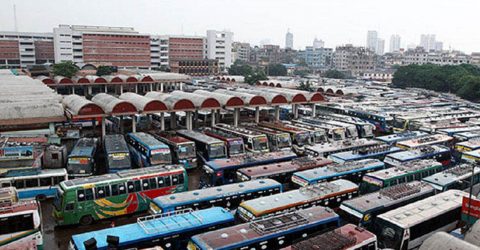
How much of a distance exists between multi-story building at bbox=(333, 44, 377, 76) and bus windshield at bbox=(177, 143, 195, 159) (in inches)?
4552

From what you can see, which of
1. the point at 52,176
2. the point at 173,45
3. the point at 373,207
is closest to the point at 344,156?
the point at 373,207

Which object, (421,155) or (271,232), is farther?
(421,155)

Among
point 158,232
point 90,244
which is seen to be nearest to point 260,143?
point 158,232

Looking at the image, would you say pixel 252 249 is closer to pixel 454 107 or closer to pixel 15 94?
pixel 15 94

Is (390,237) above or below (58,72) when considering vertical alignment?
below

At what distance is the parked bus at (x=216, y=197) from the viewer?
52.3 ft

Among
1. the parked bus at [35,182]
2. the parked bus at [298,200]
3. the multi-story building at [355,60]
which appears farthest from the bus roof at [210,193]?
the multi-story building at [355,60]

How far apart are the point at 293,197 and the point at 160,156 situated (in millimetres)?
10373

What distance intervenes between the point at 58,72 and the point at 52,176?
44812mm

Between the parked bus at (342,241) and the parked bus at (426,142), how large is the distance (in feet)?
53.7

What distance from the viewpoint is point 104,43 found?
89750 mm

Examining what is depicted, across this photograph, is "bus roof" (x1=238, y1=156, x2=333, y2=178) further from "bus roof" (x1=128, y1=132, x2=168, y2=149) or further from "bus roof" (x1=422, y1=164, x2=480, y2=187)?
"bus roof" (x1=128, y1=132, x2=168, y2=149)

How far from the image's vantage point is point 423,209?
15.9 metres

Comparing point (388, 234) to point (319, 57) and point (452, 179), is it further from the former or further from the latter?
point (319, 57)
